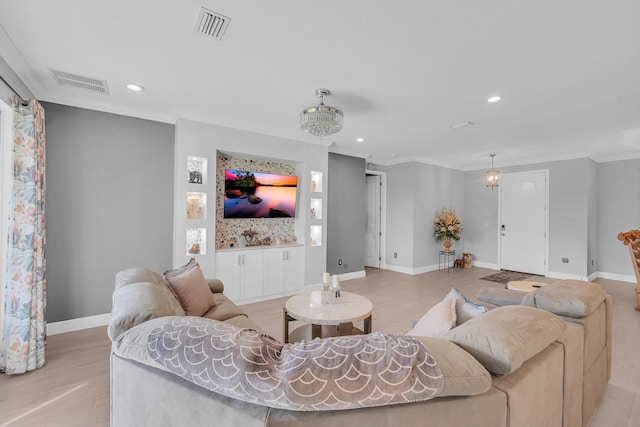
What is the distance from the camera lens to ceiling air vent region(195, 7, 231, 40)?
5.85ft

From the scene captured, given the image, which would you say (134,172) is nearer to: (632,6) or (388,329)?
(388,329)

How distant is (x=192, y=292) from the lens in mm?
2369

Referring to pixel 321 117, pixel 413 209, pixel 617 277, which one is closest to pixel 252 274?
pixel 321 117

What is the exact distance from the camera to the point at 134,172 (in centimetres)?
350

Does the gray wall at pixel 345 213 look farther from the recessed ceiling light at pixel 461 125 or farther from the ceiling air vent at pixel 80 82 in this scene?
the ceiling air vent at pixel 80 82

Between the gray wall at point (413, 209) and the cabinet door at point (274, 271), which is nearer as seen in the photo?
the cabinet door at point (274, 271)

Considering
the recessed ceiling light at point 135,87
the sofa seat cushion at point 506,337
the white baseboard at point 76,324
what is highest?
the recessed ceiling light at point 135,87

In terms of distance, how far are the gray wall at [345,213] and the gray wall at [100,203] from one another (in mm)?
2779

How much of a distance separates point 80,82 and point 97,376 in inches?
104

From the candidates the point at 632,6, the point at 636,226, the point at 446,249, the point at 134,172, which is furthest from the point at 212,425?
the point at 636,226

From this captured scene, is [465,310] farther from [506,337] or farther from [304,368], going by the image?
[304,368]

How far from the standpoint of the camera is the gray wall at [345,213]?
5492mm

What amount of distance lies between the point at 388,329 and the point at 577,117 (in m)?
3.47

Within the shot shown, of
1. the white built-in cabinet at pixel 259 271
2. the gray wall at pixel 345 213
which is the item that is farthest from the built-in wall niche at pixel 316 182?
the white built-in cabinet at pixel 259 271
